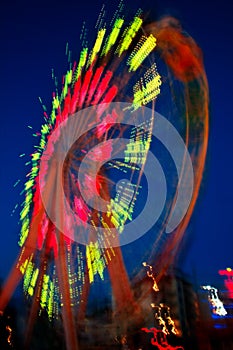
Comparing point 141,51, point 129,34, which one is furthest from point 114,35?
point 141,51

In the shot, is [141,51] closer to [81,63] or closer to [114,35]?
[114,35]

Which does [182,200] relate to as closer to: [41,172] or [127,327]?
[41,172]

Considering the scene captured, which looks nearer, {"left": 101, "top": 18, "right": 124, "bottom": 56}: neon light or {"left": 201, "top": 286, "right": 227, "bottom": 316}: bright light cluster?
{"left": 101, "top": 18, "right": 124, "bottom": 56}: neon light

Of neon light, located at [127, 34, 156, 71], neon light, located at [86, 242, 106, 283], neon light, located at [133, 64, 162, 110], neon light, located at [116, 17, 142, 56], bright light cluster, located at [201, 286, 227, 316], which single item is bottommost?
bright light cluster, located at [201, 286, 227, 316]

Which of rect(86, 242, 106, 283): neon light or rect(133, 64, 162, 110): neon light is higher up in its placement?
rect(133, 64, 162, 110): neon light

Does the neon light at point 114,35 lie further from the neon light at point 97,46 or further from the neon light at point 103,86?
the neon light at point 103,86

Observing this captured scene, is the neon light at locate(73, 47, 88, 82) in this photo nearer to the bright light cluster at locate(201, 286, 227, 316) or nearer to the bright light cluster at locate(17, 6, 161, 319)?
the bright light cluster at locate(17, 6, 161, 319)

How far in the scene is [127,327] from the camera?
2083 cm

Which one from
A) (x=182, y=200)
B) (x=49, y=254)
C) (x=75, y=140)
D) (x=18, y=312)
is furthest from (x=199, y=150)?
(x=18, y=312)

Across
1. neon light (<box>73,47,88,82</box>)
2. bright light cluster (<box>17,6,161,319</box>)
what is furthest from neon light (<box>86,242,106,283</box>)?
neon light (<box>73,47,88,82</box>)

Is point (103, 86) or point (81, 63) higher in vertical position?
point (81, 63)

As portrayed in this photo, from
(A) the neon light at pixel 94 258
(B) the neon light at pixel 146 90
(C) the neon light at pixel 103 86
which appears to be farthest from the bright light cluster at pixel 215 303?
(C) the neon light at pixel 103 86

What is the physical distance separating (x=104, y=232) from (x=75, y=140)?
3.75m

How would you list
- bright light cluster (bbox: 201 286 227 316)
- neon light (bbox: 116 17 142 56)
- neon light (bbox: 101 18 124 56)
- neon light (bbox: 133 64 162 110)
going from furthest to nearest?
bright light cluster (bbox: 201 286 227 316) < neon light (bbox: 101 18 124 56) < neon light (bbox: 116 17 142 56) < neon light (bbox: 133 64 162 110)
